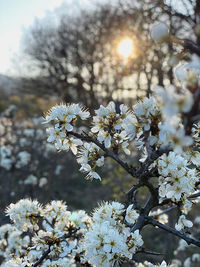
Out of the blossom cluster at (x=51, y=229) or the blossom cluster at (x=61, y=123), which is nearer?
the blossom cluster at (x=61, y=123)

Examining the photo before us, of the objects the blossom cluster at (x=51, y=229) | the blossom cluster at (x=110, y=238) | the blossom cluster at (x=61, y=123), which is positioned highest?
the blossom cluster at (x=61, y=123)

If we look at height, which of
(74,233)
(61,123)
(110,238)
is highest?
(61,123)

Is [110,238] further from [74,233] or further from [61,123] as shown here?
[74,233]

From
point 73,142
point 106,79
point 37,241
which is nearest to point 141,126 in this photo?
point 73,142

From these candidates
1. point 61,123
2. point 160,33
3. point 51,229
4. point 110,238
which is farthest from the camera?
point 51,229

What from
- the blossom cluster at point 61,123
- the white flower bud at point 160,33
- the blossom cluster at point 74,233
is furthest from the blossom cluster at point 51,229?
the white flower bud at point 160,33

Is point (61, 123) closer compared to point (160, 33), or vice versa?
point (160, 33)

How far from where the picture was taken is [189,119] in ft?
2.53

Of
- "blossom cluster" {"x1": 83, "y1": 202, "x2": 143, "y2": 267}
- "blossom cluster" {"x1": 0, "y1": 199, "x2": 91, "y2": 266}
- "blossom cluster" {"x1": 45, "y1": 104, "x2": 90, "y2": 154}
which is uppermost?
"blossom cluster" {"x1": 45, "y1": 104, "x2": 90, "y2": 154}

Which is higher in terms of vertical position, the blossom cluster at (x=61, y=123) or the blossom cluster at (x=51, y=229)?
the blossom cluster at (x=61, y=123)

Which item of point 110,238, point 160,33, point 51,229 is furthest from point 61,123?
point 51,229

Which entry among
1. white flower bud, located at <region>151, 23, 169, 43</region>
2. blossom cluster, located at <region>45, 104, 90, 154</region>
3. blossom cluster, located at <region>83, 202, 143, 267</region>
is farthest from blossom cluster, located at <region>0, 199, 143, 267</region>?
white flower bud, located at <region>151, 23, 169, 43</region>

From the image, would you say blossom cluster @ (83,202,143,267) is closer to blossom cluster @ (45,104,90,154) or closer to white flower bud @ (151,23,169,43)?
blossom cluster @ (45,104,90,154)

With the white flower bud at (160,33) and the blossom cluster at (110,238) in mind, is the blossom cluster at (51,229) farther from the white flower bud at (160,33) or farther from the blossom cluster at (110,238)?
A: the white flower bud at (160,33)
